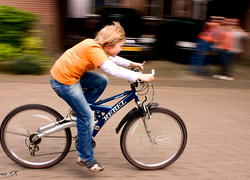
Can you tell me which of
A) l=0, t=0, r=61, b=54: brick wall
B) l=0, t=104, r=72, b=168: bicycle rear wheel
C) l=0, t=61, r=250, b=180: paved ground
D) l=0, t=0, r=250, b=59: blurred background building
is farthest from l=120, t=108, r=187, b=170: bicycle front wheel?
l=0, t=0, r=250, b=59: blurred background building

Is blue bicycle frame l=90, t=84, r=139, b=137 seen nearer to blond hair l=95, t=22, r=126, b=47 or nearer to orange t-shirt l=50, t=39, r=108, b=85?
orange t-shirt l=50, t=39, r=108, b=85

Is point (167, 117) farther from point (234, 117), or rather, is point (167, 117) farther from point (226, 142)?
point (234, 117)

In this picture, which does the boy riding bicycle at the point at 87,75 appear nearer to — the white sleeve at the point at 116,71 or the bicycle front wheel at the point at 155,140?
the white sleeve at the point at 116,71

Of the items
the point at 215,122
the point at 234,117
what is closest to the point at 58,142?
the point at 215,122

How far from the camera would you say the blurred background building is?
8719 mm

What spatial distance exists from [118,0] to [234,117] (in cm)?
676

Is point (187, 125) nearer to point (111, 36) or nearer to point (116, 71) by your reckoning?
point (116, 71)

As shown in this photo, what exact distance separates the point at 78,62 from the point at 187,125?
2.48 metres

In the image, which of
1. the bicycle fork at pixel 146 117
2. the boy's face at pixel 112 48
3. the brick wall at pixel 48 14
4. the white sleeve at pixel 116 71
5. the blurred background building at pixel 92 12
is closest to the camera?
the white sleeve at pixel 116 71

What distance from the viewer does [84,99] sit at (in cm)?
296

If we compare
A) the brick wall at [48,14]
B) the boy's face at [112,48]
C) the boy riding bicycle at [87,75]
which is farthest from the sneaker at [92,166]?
the brick wall at [48,14]

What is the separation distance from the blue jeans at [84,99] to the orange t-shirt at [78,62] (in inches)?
3.0

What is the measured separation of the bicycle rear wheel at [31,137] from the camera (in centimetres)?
317

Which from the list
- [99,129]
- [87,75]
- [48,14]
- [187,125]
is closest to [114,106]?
[99,129]
